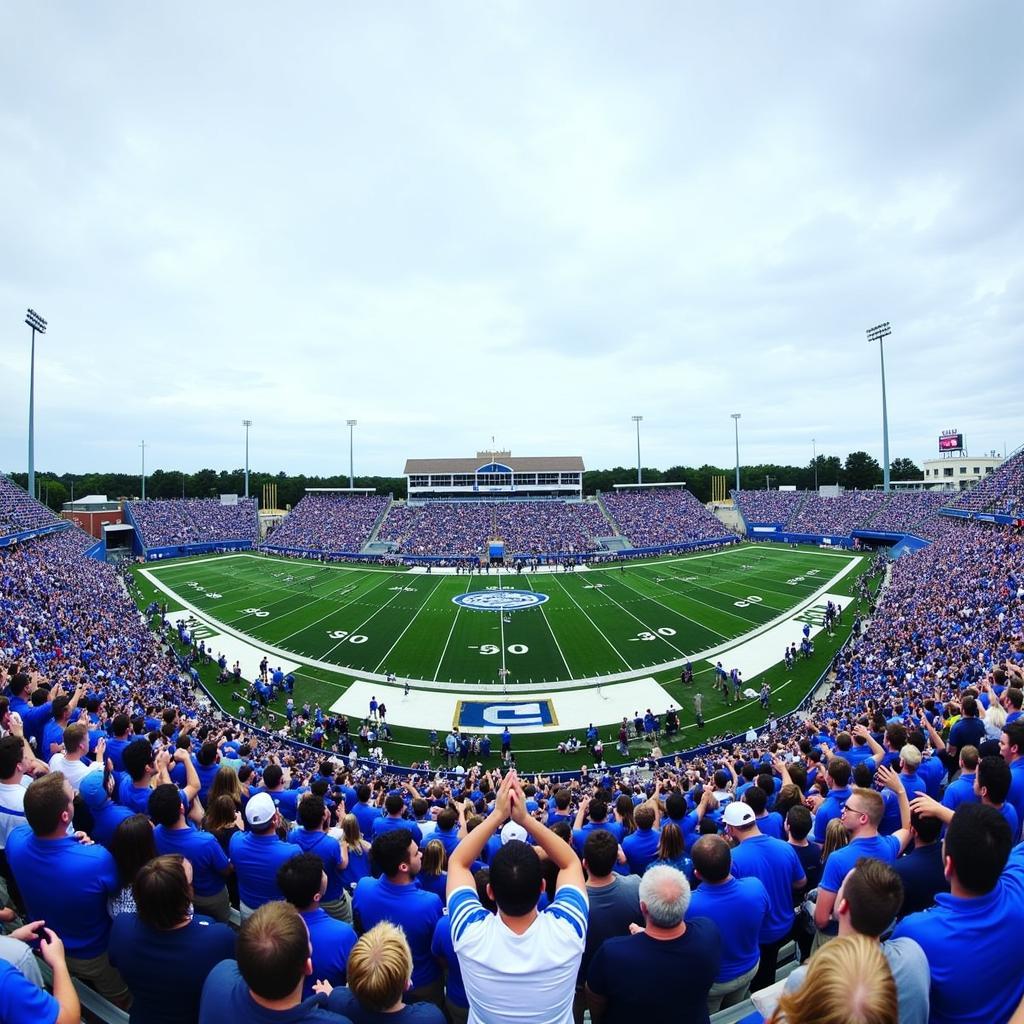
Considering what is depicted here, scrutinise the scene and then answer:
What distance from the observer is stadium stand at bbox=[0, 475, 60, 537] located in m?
36.0

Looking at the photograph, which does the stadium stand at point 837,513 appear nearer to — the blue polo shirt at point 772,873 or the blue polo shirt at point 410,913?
the blue polo shirt at point 772,873

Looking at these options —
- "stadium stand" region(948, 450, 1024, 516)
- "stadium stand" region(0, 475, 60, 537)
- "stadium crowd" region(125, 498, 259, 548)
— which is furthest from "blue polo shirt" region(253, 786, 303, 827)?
"stadium crowd" region(125, 498, 259, 548)

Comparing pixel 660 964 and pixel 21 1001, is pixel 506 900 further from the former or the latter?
pixel 21 1001

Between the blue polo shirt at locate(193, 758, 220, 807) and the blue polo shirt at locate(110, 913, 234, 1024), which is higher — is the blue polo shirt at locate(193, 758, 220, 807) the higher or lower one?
the lower one

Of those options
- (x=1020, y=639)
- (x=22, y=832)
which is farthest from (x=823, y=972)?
(x=1020, y=639)

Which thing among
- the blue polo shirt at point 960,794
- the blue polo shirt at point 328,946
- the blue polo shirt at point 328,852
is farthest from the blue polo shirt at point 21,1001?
the blue polo shirt at point 960,794

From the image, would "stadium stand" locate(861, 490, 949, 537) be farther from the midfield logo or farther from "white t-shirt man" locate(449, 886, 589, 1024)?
"white t-shirt man" locate(449, 886, 589, 1024)

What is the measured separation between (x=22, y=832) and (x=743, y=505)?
8259cm

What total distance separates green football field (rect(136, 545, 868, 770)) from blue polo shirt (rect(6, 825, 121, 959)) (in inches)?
663

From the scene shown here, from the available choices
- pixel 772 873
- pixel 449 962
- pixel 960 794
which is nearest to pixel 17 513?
pixel 449 962

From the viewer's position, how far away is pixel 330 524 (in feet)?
230

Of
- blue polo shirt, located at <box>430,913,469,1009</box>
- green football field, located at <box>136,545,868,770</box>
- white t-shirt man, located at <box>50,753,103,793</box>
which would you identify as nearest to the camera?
blue polo shirt, located at <box>430,913,469,1009</box>

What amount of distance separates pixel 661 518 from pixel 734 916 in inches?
2711

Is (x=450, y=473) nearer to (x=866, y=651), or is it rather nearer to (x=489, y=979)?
(x=866, y=651)
